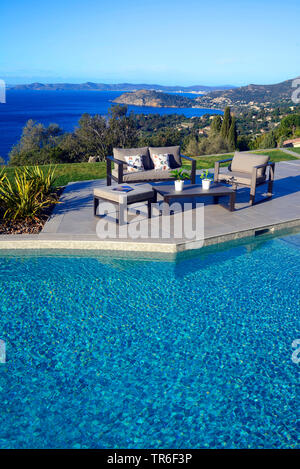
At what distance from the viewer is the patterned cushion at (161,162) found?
7.78 metres

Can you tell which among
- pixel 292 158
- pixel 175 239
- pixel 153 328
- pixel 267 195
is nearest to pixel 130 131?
pixel 292 158

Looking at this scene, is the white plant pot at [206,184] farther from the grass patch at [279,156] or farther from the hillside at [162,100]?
the hillside at [162,100]

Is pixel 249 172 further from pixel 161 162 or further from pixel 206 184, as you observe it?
pixel 161 162

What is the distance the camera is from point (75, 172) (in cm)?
990

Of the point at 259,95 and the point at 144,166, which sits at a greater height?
the point at 259,95

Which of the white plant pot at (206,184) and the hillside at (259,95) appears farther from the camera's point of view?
the hillside at (259,95)

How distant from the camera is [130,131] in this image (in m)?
29.2

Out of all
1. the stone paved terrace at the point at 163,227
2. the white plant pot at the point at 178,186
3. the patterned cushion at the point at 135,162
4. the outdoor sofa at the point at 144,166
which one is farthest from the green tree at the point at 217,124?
the white plant pot at the point at 178,186

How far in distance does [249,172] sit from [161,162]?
6.15 feet

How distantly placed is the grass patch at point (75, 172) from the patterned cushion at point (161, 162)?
6.78ft

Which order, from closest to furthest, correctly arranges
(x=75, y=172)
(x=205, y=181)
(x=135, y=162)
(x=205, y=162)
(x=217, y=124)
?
(x=205, y=181), (x=135, y=162), (x=75, y=172), (x=205, y=162), (x=217, y=124)

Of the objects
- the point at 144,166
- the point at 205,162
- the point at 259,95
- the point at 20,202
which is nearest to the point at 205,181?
the point at 144,166

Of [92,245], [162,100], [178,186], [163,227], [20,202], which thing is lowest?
[92,245]
